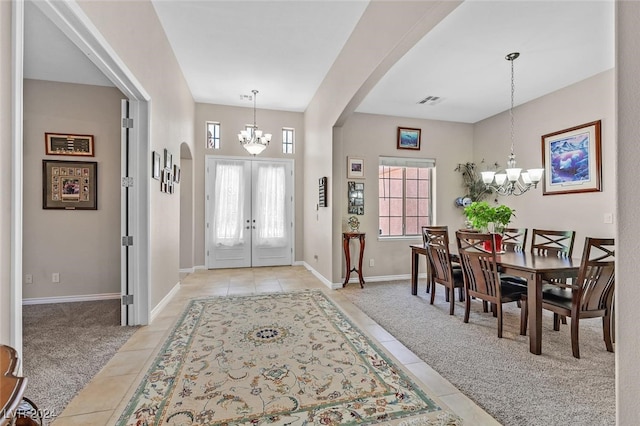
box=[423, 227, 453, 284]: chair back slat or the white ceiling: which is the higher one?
the white ceiling

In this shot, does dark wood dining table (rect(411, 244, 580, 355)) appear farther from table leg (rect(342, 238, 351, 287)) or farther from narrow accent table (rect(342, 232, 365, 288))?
table leg (rect(342, 238, 351, 287))

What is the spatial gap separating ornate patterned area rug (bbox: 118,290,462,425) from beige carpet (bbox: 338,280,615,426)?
411 mm

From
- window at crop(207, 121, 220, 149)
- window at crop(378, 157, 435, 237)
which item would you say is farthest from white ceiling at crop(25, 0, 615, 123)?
window at crop(378, 157, 435, 237)

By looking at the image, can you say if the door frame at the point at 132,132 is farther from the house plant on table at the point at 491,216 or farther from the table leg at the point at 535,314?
the house plant on table at the point at 491,216

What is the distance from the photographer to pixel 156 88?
3.41 meters

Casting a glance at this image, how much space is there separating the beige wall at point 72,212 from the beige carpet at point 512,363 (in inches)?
145

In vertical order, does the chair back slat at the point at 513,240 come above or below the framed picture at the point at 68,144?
below

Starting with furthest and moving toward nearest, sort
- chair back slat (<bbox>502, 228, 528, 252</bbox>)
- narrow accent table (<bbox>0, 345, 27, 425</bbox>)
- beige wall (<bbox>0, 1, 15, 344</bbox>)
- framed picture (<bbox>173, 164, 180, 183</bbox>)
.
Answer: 1. framed picture (<bbox>173, 164, 180, 183</bbox>)
2. chair back slat (<bbox>502, 228, 528, 252</bbox>)
3. beige wall (<bbox>0, 1, 15, 344</bbox>)
4. narrow accent table (<bbox>0, 345, 27, 425</bbox>)

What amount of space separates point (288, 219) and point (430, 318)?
3.81m

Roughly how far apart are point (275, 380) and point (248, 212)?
4.50 metres

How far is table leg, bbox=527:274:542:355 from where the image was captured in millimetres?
2520

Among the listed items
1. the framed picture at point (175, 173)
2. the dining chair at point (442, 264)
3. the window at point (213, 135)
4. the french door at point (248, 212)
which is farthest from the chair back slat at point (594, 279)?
the window at point (213, 135)

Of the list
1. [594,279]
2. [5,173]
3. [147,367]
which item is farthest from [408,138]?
[5,173]

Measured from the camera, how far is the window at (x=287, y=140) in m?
6.45
